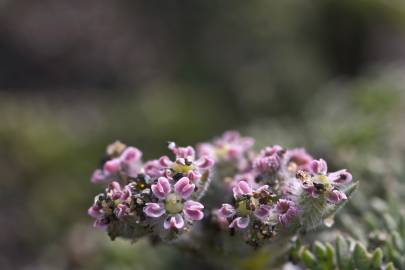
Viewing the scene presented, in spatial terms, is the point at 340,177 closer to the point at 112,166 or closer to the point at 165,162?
the point at 165,162

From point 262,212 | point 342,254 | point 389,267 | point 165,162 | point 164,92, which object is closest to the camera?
point 262,212

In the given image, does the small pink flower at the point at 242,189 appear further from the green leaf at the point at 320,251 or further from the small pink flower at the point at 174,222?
the green leaf at the point at 320,251

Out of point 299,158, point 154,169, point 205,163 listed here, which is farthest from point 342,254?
point 154,169

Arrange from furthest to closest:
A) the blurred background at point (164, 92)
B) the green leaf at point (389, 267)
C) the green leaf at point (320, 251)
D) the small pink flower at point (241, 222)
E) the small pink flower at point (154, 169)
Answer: the blurred background at point (164, 92)
the green leaf at point (320, 251)
the green leaf at point (389, 267)
the small pink flower at point (154, 169)
the small pink flower at point (241, 222)

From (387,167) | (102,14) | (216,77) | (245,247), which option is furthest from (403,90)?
(102,14)

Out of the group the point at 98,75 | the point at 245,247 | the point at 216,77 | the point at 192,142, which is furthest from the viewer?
the point at 98,75

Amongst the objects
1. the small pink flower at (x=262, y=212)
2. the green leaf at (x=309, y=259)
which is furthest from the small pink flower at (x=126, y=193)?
the green leaf at (x=309, y=259)

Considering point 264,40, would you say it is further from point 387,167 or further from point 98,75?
point 387,167
